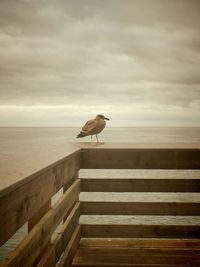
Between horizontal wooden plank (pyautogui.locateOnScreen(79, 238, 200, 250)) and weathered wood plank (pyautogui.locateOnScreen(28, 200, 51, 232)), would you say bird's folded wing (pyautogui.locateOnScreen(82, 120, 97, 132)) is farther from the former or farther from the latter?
weathered wood plank (pyautogui.locateOnScreen(28, 200, 51, 232))

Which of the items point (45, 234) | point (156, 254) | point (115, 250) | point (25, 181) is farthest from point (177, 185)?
point (25, 181)

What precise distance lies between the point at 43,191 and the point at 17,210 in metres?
0.50

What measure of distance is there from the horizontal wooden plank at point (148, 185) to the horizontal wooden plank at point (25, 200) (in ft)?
3.34

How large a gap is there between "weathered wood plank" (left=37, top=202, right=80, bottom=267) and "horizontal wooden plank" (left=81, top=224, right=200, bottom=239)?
35 cm

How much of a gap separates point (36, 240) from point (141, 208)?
1.91 metres

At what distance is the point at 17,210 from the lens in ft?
4.50

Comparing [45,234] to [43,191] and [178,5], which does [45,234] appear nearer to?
[43,191]

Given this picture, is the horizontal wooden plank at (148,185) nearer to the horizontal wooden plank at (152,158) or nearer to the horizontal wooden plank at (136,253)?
the horizontal wooden plank at (152,158)

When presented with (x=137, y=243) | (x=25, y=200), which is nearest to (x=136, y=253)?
(x=137, y=243)

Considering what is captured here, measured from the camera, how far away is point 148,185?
3.33 metres

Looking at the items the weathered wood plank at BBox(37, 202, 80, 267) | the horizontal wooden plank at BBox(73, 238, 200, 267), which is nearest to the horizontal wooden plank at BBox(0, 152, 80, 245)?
the weathered wood plank at BBox(37, 202, 80, 267)

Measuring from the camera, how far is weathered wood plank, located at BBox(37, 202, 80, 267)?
1895 mm

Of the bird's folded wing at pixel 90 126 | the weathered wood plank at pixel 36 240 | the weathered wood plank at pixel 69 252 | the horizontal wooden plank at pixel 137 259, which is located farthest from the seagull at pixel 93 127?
the weathered wood plank at pixel 36 240

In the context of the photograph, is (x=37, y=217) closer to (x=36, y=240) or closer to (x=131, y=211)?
(x=36, y=240)
